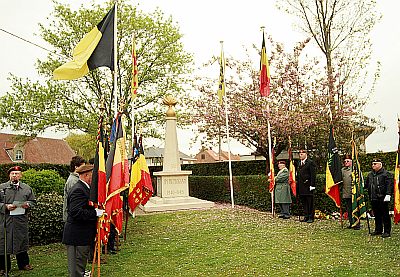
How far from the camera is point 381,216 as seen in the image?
9367 mm

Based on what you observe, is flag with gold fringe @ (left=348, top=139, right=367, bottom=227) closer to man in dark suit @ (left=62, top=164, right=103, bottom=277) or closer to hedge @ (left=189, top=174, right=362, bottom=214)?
hedge @ (left=189, top=174, right=362, bottom=214)

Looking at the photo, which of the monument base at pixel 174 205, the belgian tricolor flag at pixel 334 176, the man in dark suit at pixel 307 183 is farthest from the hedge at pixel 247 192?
the belgian tricolor flag at pixel 334 176

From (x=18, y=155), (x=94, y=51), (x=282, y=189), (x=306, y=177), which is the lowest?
(x=282, y=189)

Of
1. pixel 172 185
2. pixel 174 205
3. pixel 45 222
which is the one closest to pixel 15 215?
pixel 45 222

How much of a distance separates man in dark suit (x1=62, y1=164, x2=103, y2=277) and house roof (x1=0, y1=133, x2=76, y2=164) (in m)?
37.5

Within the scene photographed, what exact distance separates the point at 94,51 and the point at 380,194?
23.1ft

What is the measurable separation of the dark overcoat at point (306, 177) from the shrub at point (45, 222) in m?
6.81

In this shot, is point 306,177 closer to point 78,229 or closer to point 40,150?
point 78,229

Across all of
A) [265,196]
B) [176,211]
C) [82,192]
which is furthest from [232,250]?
[265,196]

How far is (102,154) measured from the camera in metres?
6.02

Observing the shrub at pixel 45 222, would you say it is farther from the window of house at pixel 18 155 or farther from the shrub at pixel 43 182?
the window of house at pixel 18 155

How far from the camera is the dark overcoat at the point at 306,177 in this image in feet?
38.1

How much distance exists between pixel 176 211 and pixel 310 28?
13.3 m

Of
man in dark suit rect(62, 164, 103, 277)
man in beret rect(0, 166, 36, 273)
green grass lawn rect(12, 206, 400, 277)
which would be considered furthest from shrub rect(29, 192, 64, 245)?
man in dark suit rect(62, 164, 103, 277)
